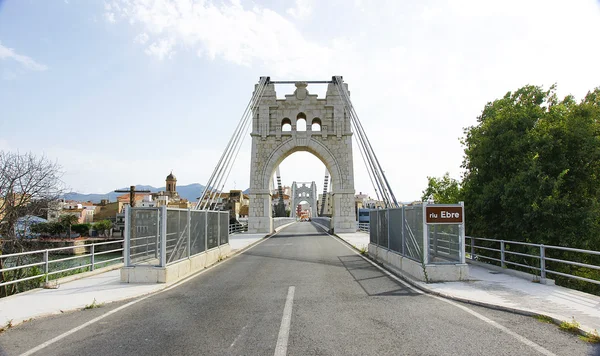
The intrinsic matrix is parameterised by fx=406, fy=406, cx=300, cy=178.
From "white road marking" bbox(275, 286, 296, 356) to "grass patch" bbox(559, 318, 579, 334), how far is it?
413 centimetres

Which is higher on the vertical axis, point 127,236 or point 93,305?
point 127,236

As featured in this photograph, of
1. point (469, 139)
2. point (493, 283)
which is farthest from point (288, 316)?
point (469, 139)

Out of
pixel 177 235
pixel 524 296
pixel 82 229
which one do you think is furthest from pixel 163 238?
pixel 82 229

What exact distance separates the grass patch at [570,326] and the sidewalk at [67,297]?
320 inches

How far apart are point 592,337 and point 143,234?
10310 millimetres

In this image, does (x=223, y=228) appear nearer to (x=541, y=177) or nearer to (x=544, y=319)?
(x=541, y=177)

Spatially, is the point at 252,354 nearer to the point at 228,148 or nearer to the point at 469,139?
the point at 469,139

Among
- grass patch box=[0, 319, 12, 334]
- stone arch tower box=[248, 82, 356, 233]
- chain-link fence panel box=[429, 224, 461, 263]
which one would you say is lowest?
grass patch box=[0, 319, 12, 334]

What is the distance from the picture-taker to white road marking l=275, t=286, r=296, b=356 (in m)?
5.18

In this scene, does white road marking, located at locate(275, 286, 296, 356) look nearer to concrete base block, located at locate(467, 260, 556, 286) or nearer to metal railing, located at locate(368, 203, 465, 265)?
metal railing, located at locate(368, 203, 465, 265)

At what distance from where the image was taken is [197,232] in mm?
13703

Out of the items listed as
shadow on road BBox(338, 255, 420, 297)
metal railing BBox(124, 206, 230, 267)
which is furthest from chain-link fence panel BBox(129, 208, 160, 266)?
shadow on road BBox(338, 255, 420, 297)

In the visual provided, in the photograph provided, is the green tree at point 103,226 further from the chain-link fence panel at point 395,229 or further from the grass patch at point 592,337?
the grass patch at point 592,337

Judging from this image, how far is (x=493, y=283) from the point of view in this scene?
987 centimetres
